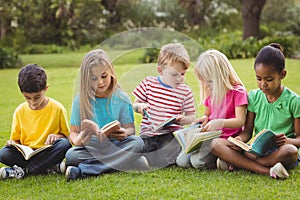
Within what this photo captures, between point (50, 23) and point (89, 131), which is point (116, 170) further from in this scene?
point (50, 23)

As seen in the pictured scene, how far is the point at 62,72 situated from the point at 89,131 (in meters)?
7.48

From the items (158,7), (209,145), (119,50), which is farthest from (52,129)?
(158,7)

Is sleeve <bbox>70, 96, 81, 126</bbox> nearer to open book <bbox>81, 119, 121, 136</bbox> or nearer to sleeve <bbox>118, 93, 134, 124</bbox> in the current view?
open book <bbox>81, 119, 121, 136</bbox>

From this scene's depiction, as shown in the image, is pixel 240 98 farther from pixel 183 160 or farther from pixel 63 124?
pixel 63 124

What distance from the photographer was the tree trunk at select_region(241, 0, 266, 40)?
13.2 meters

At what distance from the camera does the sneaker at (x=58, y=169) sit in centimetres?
355

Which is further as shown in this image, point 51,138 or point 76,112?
point 51,138

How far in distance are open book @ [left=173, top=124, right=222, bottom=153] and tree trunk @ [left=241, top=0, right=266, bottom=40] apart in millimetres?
10151

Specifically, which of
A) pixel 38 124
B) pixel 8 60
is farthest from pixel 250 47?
pixel 38 124

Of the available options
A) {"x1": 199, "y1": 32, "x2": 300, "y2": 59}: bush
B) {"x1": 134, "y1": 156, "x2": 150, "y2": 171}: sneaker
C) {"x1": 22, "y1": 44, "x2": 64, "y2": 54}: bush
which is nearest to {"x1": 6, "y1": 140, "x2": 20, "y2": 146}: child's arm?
{"x1": 134, "y1": 156, "x2": 150, "y2": 171}: sneaker

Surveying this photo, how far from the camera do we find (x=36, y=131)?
3.66 m

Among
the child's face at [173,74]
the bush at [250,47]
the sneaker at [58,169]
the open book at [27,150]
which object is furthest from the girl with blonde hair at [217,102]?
the bush at [250,47]

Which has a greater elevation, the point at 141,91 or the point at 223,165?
the point at 141,91

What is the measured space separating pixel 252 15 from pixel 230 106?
33.0 feet
